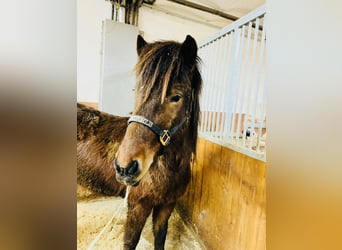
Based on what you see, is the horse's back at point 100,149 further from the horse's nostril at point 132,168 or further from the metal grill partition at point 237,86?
the metal grill partition at point 237,86

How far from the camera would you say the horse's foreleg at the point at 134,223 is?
0.61m

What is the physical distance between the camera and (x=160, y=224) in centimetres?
66

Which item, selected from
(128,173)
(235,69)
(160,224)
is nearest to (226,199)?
(160,224)

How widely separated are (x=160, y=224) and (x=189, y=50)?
24.7 inches

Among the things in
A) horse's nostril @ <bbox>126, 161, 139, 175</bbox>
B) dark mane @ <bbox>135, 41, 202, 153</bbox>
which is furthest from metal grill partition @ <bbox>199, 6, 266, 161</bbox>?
horse's nostril @ <bbox>126, 161, 139, 175</bbox>

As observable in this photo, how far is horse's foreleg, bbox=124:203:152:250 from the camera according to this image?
0.61 metres

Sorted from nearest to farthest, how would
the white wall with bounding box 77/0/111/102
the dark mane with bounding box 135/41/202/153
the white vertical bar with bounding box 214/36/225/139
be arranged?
the white wall with bounding box 77/0/111/102, the dark mane with bounding box 135/41/202/153, the white vertical bar with bounding box 214/36/225/139

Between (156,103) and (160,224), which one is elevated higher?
(156,103)

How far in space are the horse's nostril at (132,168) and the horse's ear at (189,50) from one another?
37 cm

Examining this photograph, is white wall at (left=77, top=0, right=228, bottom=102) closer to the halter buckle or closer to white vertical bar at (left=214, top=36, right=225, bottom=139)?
white vertical bar at (left=214, top=36, right=225, bottom=139)

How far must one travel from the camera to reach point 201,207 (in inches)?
28.4

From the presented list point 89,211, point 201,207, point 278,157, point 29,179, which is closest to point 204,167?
point 201,207

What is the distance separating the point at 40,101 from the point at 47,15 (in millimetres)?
170

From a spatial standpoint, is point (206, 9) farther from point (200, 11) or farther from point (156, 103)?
point (156, 103)
